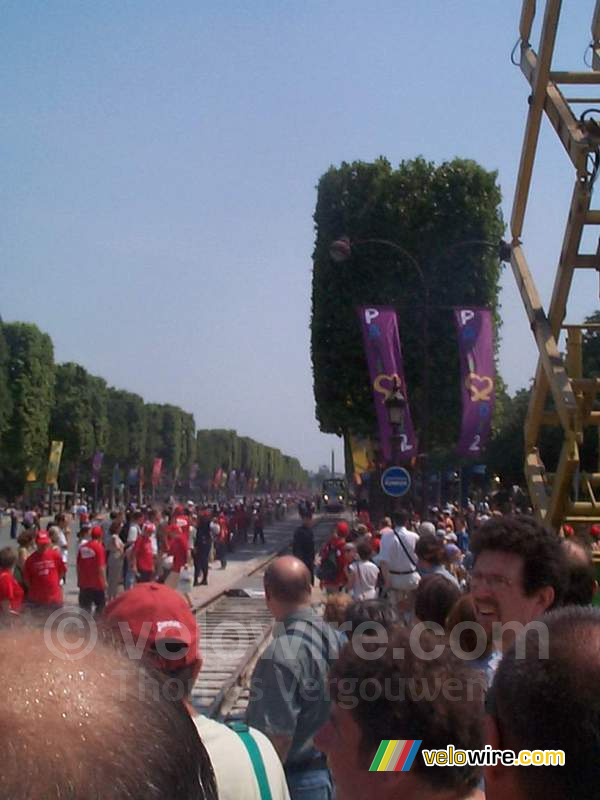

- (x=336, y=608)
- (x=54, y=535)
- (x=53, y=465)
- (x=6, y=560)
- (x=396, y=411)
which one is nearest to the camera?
(x=336, y=608)

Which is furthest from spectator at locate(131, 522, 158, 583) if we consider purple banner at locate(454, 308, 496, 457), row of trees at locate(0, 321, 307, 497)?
row of trees at locate(0, 321, 307, 497)

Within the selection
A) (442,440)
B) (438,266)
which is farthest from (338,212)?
(442,440)

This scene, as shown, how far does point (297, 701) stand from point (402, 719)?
175 cm

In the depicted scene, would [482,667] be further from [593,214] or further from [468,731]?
[593,214]

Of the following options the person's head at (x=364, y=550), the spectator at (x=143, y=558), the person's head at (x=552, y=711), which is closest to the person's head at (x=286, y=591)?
the person's head at (x=552, y=711)

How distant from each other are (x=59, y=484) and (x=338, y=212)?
2314 inches

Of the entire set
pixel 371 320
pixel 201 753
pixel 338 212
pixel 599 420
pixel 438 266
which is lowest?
pixel 201 753

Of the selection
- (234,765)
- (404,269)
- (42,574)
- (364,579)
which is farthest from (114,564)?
(404,269)

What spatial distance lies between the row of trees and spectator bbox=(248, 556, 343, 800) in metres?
63.7

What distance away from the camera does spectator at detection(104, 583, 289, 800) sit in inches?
115

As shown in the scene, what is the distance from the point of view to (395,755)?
2.62 metres

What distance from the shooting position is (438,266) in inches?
1481

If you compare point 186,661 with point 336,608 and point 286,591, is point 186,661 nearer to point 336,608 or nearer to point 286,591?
point 286,591

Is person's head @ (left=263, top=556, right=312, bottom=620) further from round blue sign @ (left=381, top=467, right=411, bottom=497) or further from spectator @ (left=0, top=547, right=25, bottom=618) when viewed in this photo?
round blue sign @ (left=381, top=467, right=411, bottom=497)
